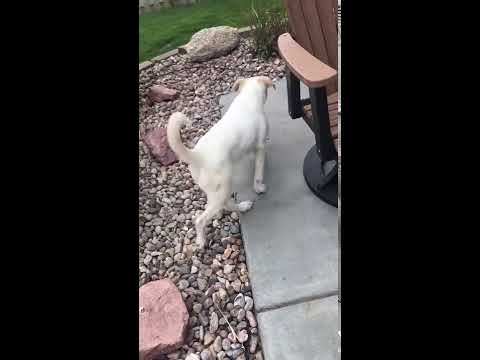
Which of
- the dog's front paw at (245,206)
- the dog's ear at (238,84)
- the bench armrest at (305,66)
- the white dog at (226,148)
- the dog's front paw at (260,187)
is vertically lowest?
the dog's front paw at (245,206)

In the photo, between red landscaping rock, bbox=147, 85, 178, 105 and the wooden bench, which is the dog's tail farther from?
red landscaping rock, bbox=147, 85, 178, 105

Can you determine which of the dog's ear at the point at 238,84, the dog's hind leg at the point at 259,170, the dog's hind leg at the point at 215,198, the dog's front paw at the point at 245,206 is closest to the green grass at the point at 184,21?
the dog's ear at the point at 238,84

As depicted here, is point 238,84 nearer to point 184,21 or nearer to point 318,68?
point 318,68

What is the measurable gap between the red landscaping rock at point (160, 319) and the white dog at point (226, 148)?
380 millimetres

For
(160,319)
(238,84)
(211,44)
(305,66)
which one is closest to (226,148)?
(305,66)

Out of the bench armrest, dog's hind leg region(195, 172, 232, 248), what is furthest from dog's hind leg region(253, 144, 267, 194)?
the bench armrest

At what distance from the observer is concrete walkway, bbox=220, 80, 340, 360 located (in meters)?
1.67

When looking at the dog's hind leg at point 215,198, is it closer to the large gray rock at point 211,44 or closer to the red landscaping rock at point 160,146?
the red landscaping rock at point 160,146

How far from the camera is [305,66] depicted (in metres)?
1.82

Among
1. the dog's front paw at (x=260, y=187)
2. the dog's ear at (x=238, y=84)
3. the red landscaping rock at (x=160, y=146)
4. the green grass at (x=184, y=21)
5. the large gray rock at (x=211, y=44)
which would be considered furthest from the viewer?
the green grass at (x=184, y=21)

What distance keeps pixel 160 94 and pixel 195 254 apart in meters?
2.11

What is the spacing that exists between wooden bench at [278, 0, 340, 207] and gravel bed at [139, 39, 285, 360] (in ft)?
2.22

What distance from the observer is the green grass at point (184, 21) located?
16.0 feet
